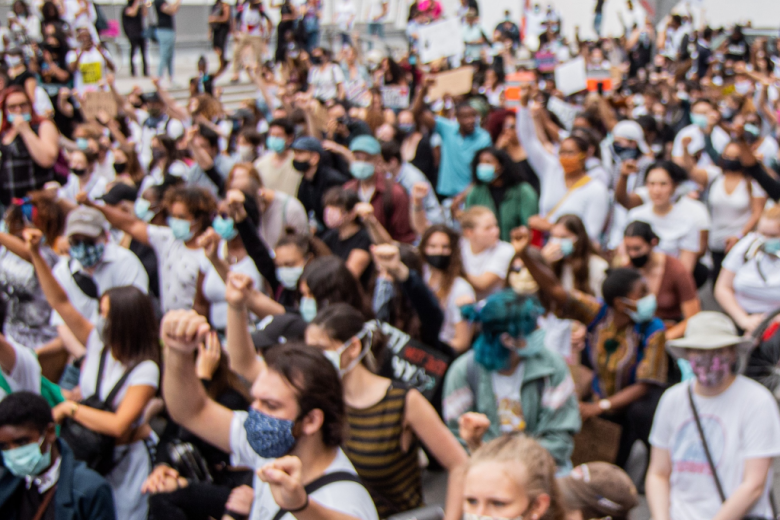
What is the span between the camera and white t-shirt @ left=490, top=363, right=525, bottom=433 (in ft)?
10.4

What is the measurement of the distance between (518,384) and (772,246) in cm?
271

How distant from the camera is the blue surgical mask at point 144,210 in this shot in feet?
19.7

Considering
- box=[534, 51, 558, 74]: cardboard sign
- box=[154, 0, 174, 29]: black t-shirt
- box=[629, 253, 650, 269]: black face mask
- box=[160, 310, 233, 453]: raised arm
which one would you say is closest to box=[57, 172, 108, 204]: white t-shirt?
box=[629, 253, 650, 269]: black face mask

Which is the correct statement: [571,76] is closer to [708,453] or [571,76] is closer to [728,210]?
[728,210]

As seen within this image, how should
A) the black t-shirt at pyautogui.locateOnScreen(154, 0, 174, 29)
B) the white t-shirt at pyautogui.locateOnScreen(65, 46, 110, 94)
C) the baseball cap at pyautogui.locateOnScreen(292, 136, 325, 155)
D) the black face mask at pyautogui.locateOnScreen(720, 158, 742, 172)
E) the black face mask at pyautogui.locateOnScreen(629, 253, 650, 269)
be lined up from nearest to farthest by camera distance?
1. the black face mask at pyautogui.locateOnScreen(629, 253, 650, 269)
2. the black face mask at pyautogui.locateOnScreen(720, 158, 742, 172)
3. the baseball cap at pyautogui.locateOnScreen(292, 136, 325, 155)
4. the white t-shirt at pyautogui.locateOnScreen(65, 46, 110, 94)
5. the black t-shirt at pyautogui.locateOnScreen(154, 0, 174, 29)

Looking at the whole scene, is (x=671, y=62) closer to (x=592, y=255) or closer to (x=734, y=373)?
(x=592, y=255)

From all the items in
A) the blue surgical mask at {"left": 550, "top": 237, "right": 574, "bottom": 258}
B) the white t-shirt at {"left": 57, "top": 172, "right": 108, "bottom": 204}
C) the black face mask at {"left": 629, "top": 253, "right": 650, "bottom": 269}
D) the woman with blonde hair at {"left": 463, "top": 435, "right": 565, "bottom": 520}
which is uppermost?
the woman with blonde hair at {"left": 463, "top": 435, "right": 565, "bottom": 520}

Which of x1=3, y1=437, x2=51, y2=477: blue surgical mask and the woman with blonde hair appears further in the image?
x1=3, y1=437, x2=51, y2=477: blue surgical mask

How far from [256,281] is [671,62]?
47.9 ft

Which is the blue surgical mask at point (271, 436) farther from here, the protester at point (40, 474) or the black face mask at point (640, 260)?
the black face mask at point (640, 260)

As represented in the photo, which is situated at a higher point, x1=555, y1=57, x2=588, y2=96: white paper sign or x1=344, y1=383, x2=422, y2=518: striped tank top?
x1=555, y1=57, x2=588, y2=96: white paper sign

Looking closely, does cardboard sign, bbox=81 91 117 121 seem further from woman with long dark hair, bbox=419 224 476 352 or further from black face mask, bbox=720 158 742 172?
A: black face mask, bbox=720 158 742 172

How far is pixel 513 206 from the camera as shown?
6125 millimetres

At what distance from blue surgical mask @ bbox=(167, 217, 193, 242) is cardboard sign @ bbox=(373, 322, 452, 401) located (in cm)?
169
